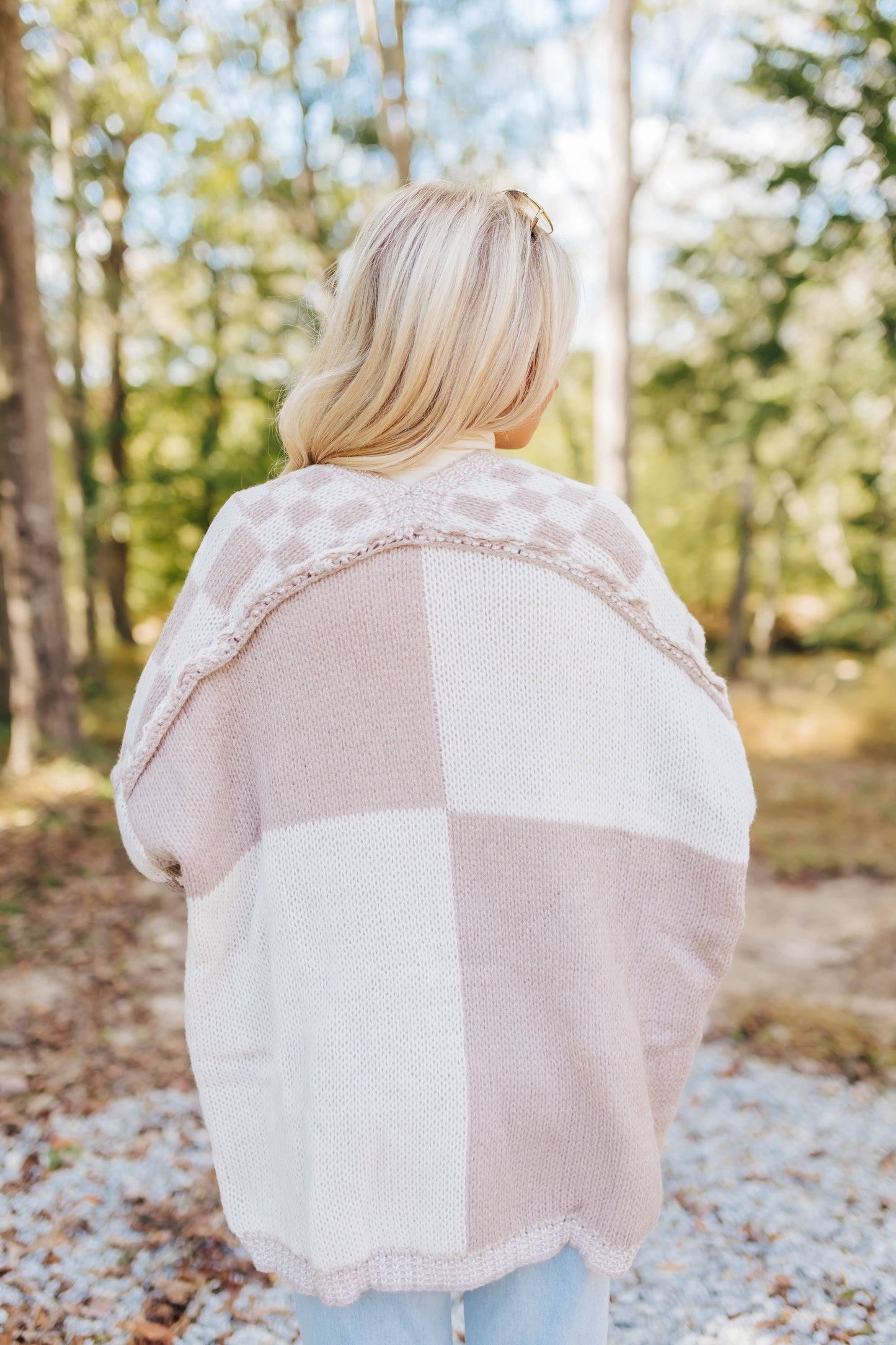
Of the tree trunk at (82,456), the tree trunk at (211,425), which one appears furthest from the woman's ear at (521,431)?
the tree trunk at (211,425)

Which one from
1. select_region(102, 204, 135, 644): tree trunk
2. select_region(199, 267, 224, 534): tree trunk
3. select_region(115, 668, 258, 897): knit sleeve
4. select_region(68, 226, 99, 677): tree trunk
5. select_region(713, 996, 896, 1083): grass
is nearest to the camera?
select_region(115, 668, 258, 897): knit sleeve

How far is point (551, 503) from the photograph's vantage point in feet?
4.25

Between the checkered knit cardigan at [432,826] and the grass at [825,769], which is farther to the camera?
the grass at [825,769]

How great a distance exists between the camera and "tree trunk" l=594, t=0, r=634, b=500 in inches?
285

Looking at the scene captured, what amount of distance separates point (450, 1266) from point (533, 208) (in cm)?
145

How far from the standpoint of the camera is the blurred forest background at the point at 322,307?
23.6ft

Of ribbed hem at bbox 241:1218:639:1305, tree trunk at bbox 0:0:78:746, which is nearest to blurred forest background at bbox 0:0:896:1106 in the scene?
tree trunk at bbox 0:0:78:746

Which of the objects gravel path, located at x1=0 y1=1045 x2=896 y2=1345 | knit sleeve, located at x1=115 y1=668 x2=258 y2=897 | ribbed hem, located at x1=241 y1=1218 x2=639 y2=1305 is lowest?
gravel path, located at x1=0 y1=1045 x2=896 y2=1345

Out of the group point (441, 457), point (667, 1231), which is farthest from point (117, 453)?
point (441, 457)

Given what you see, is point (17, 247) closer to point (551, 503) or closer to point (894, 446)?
point (551, 503)

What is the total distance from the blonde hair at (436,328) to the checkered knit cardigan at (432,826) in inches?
2.7

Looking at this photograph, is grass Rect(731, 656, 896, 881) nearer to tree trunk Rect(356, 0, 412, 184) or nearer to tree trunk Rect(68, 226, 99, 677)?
tree trunk Rect(356, 0, 412, 184)

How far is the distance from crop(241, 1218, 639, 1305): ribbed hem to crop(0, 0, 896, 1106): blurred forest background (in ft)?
9.28

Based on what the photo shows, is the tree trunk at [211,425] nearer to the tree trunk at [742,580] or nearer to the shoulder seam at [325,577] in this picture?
the tree trunk at [742,580]
